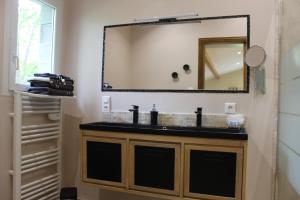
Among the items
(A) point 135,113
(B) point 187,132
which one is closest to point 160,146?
(B) point 187,132

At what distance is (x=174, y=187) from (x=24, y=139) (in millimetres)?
1295

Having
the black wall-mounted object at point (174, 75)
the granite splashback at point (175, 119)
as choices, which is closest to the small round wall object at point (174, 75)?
the black wall-mounted object at point (174, 75)

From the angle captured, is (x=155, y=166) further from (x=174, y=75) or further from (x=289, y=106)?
(x=289, y=106)

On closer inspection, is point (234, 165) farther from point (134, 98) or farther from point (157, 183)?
point (134, 98)

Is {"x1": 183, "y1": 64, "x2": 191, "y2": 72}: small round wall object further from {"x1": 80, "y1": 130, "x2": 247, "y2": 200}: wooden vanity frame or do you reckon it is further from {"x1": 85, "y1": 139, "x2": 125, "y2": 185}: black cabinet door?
{"x1": 85, "y1": 139, "x2": 125, "y2": 185}: black cabinet door

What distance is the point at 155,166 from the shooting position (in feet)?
6.47

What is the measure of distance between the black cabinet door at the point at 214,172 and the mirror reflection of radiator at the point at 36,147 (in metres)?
1.34

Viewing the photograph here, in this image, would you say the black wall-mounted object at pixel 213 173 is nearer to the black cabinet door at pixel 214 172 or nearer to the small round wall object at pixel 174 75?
the black cabinet door at pixel 214 172

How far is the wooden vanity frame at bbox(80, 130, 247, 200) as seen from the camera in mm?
1756

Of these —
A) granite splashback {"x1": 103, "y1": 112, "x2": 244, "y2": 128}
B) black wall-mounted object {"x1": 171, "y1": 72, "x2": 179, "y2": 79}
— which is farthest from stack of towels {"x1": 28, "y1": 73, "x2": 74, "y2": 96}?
black wall-mounted object {"x1": 171, "y1": 72, "x2": 179, "y2": 79}

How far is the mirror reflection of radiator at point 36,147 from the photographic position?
6.75ft

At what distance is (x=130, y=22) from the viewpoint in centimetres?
254

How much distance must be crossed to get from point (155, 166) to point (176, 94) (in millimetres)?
720

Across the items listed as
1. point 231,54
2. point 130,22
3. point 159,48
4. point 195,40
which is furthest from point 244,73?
point 130,22
